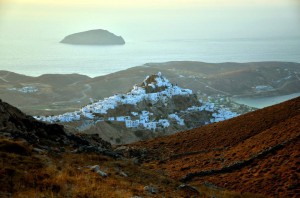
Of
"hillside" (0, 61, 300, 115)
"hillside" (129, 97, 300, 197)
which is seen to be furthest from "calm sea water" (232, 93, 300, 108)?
"hillside" (129, 97, 300, 197)

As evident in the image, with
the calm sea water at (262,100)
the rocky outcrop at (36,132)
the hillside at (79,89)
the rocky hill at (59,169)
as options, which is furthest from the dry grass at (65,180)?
the calm sea water at (262,100)

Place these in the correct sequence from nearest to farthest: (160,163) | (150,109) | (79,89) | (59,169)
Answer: (59,169)
(160,163)
(150,109)
(79,89)

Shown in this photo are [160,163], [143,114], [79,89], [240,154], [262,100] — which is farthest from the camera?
[262,100]

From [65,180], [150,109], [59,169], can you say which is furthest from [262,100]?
[65,180]

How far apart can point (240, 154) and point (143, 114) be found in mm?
59386

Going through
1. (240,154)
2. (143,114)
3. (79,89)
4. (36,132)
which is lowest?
(143,114)

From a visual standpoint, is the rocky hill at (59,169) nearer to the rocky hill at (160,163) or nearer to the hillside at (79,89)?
the rocky hill at (160,163)

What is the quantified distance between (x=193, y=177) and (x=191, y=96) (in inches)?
2944

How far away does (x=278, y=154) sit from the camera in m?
20.4

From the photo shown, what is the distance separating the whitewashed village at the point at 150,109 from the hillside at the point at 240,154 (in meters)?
41.8

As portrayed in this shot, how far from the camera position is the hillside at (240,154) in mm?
18344

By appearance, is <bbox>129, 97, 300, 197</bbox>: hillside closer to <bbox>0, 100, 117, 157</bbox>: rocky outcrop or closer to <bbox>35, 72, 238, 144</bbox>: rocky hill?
<bbox>0, 100, 117, 157</bbox>: rocky outcrop

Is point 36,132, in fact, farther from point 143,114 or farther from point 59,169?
point 143,114

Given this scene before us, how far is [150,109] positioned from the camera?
85562mm
